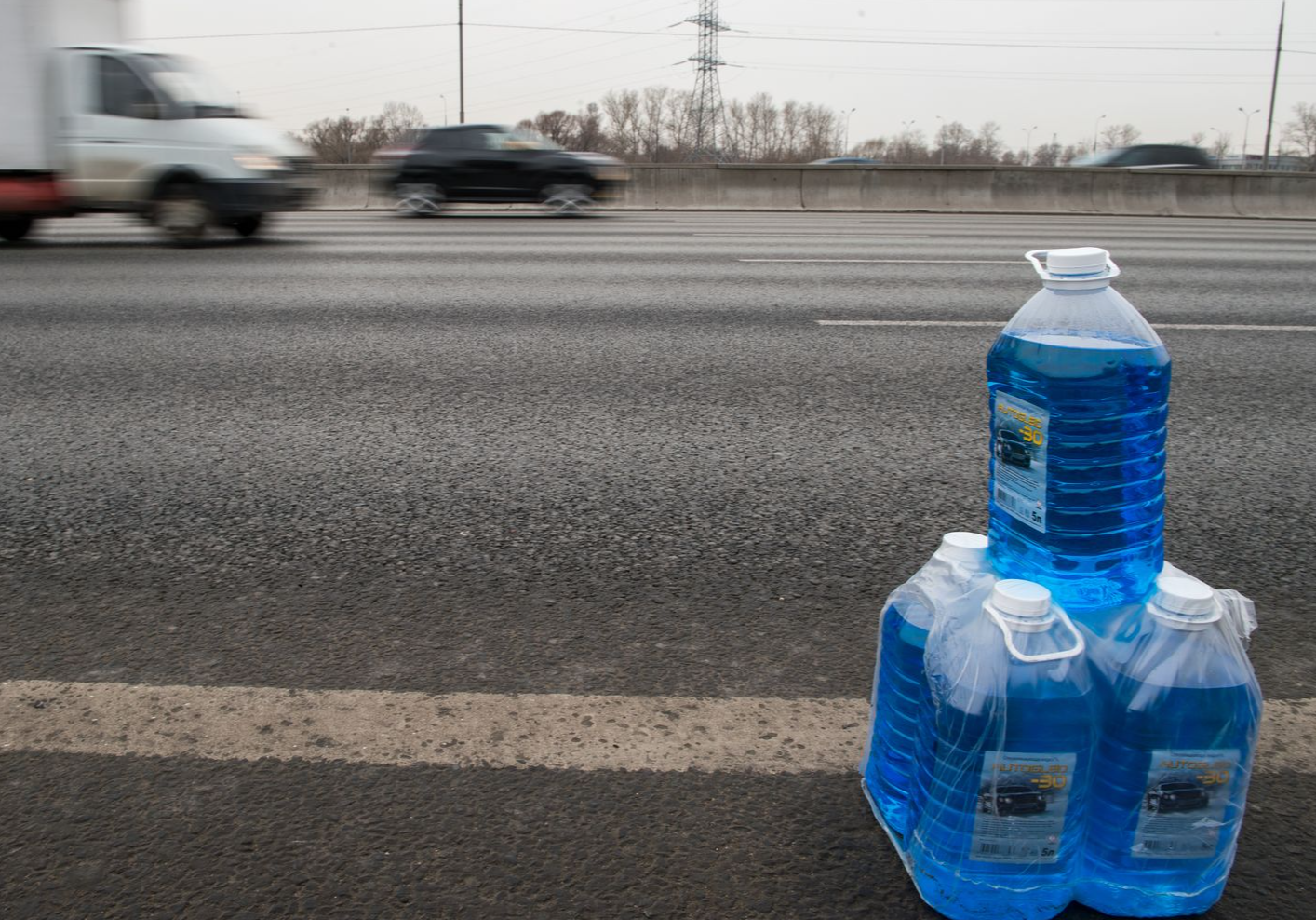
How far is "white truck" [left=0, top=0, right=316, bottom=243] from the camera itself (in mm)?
12203

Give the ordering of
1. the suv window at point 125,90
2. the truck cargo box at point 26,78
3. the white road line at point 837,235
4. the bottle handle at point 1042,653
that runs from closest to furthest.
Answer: the bottle handle at point 1042,653 < the truck cargo box at point 26,78 < the suv window at point 125,90 < the white road line at point 837,235

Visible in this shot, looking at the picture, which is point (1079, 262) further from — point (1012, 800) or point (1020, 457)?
point (1012, 800)

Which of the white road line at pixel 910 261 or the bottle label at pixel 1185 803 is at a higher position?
the white road line at pixel 910 261

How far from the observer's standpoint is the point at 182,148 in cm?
1223

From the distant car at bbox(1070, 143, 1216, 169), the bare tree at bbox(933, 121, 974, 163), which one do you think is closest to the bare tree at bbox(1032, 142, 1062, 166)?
the bare tree at bbox(933, 121, 974, 163)

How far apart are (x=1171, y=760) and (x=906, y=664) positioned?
47 centimetres

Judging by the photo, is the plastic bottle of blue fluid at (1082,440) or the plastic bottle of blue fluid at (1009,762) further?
the plastic bottle of blue fluid at (1082,440)

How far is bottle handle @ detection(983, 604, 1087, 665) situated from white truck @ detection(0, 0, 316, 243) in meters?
12.1

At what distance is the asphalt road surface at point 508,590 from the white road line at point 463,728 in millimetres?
10

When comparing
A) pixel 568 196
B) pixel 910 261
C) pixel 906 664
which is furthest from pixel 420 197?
pixel 906 664

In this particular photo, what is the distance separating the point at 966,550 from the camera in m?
2.14

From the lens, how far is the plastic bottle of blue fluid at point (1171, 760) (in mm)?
1822

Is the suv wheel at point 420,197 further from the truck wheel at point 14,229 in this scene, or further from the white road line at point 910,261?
the white road line at point 910,261

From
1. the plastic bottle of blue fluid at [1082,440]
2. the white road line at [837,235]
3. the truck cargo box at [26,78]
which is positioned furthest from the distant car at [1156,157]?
the plastic bottle of blue fluid at [1082,440]
